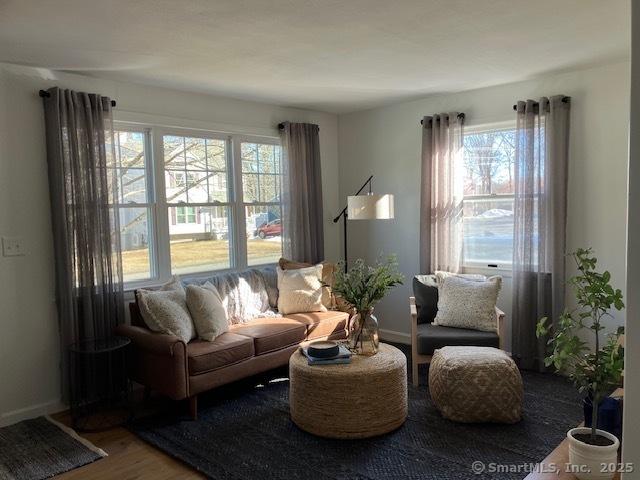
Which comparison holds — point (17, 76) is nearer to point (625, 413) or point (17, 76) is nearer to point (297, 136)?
point (297, 136)

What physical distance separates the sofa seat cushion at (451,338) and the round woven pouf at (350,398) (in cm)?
75

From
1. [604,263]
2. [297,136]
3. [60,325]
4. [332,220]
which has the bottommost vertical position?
[60,325]

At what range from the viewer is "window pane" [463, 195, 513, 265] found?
445cm

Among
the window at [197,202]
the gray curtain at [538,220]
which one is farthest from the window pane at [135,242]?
the gray curtain at [538,220]

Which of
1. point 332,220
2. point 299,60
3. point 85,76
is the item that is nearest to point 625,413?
point 299,60

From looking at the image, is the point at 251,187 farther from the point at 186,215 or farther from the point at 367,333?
the point at 367,333

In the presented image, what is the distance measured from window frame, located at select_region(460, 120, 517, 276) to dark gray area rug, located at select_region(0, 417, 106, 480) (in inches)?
132

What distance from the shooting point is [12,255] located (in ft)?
11.0

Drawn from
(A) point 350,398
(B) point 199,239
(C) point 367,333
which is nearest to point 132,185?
(B) point 199,239

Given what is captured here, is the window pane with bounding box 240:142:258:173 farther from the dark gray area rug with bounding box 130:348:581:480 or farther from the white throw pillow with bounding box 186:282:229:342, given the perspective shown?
the dark gray area rug with bounding box 130:348:581:480

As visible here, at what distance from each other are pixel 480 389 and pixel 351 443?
0.87 meters

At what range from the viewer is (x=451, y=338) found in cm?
Answer: 375

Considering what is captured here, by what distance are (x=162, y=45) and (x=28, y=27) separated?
70 centimetres

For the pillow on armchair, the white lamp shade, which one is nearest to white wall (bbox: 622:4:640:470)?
the pillow on armchair
